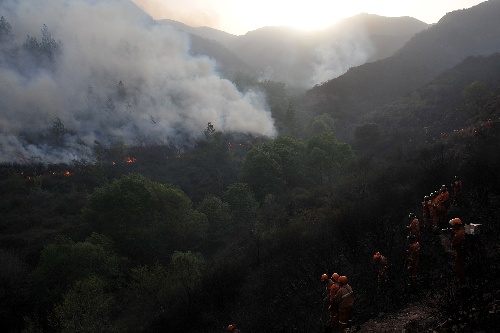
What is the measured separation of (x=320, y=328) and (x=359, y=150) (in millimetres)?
49251

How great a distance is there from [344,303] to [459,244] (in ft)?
11.1

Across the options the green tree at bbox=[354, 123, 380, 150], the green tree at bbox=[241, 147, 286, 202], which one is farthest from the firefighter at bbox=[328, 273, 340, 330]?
the green tree at bbox=[354, 123, 380, 150]

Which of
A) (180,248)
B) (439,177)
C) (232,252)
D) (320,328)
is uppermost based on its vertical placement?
(439,177)

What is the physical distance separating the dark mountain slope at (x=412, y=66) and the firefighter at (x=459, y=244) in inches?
2903

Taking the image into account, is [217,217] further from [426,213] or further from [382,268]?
[382,268]

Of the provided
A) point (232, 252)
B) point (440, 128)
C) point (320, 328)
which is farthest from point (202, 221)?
point (440, 128)

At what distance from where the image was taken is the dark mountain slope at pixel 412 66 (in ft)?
285

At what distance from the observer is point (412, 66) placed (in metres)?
93.1

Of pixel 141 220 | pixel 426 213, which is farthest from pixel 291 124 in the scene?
pixel 426 213

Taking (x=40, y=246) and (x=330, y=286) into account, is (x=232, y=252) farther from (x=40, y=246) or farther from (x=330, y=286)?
(x=40, y=246)

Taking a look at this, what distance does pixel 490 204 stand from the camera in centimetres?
1408

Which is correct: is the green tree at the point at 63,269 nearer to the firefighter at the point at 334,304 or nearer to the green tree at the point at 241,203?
the green tree at the point at 241,203

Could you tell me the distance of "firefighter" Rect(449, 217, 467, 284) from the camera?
8.69 metres

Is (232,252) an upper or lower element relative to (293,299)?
lower
